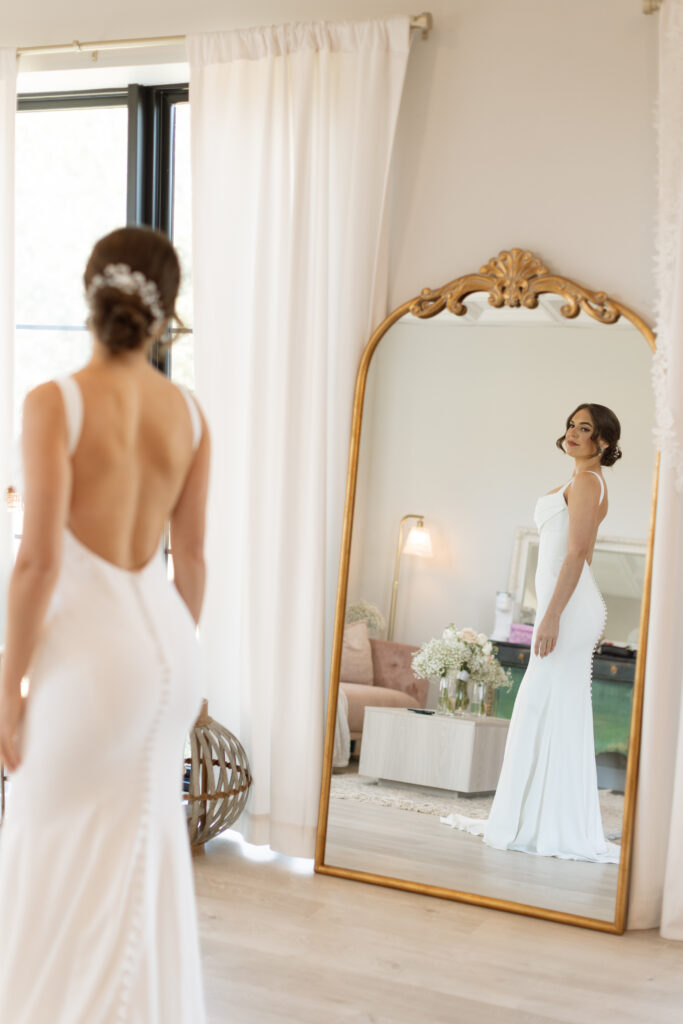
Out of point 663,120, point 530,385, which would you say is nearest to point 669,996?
point 530,385

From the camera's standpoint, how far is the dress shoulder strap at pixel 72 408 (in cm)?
183

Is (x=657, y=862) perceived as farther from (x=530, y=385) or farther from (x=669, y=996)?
(x=530, y=385)

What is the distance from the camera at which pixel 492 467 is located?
11.7 ft

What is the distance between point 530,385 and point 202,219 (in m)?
1.25

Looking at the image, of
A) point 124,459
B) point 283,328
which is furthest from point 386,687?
point 124,459

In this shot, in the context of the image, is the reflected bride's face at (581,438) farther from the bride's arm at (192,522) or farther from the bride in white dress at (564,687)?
the bride's arm at (192,522)

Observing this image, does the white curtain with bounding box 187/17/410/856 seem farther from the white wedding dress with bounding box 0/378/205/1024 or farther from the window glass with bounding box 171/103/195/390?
the white wedding dress with bounding box 0/378/205/1024

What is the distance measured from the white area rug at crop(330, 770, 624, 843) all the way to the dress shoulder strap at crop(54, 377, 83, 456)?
213cm

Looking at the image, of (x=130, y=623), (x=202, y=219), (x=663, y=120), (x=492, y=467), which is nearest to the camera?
(x=130, y=623)

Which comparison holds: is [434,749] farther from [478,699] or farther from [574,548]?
[574,548]

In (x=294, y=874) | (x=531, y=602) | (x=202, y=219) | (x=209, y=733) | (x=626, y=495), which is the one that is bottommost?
(x=294, y=874)

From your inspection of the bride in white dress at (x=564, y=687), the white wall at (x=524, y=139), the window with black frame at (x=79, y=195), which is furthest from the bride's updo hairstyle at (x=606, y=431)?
the window with black frame at (x=79, y=195)

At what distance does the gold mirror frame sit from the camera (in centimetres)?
337

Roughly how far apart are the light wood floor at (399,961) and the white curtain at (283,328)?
0.38m
